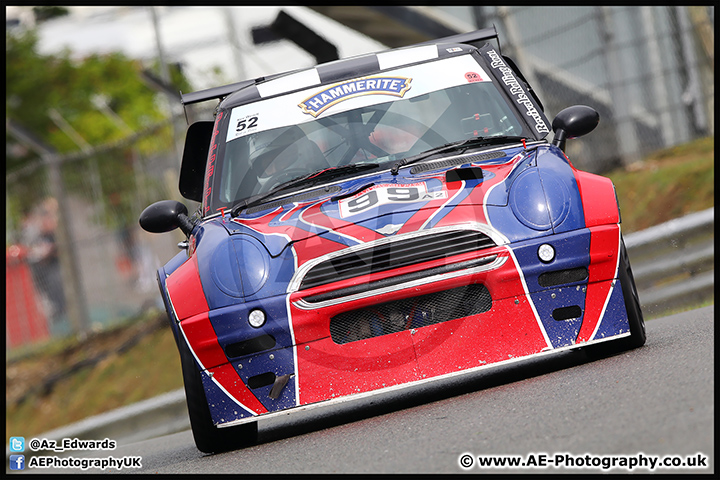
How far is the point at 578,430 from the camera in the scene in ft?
11.3

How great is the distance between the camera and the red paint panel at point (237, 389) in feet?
15.3

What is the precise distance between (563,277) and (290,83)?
241 centimetres

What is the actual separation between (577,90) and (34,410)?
7.91m

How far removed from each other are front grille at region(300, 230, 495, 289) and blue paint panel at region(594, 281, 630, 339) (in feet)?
1.96

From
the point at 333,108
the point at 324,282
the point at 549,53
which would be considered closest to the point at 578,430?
the point at 324,282

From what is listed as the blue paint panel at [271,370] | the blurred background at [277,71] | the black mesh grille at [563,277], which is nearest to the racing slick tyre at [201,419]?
the blue paint panel at [271,370]

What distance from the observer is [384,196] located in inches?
191

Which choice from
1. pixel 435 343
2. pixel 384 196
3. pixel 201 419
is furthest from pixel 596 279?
pixel 201 419

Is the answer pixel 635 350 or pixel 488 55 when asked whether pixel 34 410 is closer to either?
pixel 488 55

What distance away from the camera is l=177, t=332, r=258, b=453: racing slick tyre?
476cm

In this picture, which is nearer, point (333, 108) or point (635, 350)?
point (635, 350)

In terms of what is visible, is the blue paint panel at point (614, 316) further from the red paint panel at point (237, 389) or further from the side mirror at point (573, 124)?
the red paint panel at point (237, 389)

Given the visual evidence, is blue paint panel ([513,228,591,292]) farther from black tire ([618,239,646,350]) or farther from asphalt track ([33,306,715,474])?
asphalt track ([33,306,715,474])

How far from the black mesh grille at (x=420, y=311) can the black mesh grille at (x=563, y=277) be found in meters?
0.26
